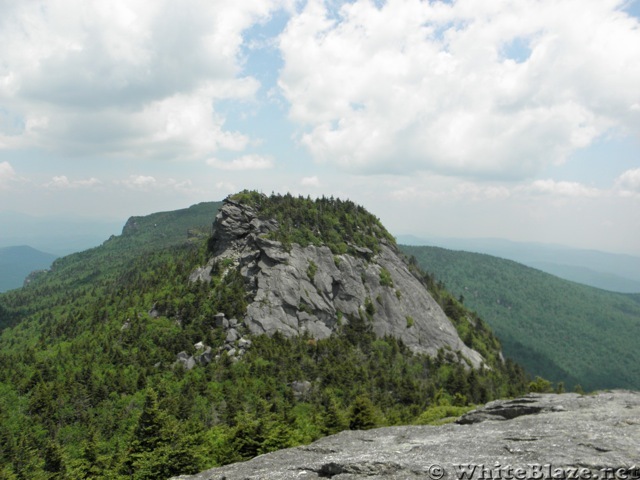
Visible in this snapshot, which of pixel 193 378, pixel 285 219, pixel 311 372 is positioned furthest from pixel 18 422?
pixel 285 219

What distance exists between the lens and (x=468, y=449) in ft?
82.0

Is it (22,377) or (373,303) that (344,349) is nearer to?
(373,303)

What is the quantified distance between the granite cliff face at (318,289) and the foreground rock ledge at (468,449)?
6597 centimetres

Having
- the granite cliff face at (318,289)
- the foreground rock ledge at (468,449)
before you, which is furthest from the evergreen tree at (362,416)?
the granite cliff face at (318,289)

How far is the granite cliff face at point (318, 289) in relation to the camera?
10331cm

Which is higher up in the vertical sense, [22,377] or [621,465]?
[621,465]

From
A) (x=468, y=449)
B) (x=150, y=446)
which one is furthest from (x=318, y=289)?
(x=468, y=449)

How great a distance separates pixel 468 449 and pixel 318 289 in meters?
87.3

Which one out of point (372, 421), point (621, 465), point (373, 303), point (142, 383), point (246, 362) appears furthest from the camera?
point (373, 303)

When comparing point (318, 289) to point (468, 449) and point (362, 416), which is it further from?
point (468, 449)

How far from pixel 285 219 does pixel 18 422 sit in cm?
8338

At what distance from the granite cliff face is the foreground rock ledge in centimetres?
6597

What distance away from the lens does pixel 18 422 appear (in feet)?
227

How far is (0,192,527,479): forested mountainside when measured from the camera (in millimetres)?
52656
